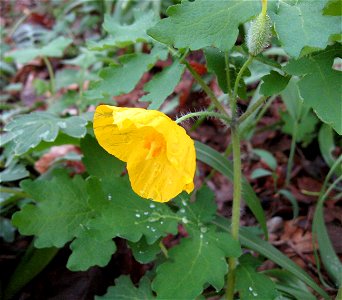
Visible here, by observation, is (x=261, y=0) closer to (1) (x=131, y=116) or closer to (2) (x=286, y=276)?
(1) (x=131, y=116)

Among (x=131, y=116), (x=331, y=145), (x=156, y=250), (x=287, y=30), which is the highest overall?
(x=287, y=30)

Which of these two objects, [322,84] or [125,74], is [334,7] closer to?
[322,84]

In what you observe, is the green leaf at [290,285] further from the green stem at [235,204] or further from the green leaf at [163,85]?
the green leaf at [163,85]

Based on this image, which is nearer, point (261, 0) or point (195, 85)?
point (261, 0)

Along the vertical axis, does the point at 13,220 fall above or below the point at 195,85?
above

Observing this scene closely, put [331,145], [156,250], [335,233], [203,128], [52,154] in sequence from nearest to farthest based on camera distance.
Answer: [156,250] < [335,233] < [331,145] < [52,154] < [203,128]

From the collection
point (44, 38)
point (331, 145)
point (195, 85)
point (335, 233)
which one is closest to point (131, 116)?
point (335, 233)
